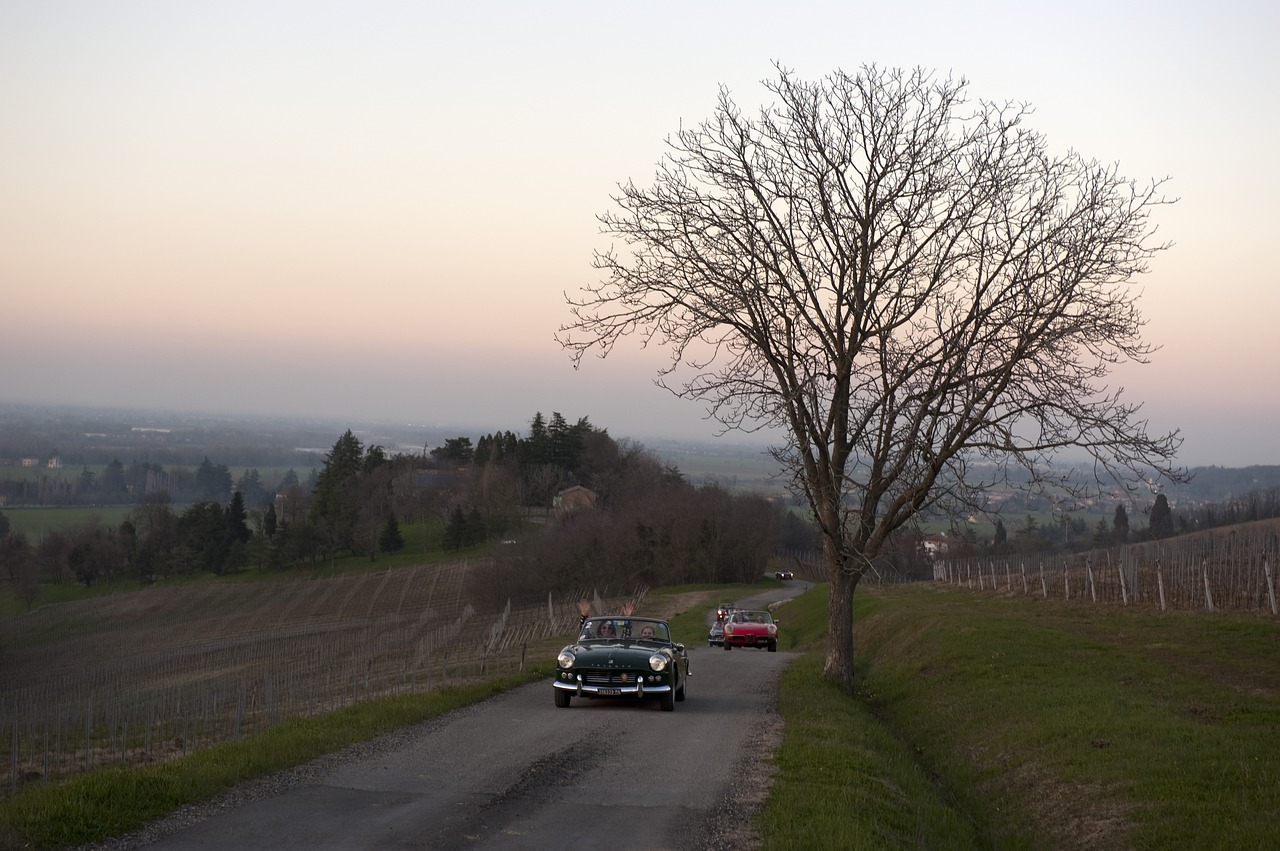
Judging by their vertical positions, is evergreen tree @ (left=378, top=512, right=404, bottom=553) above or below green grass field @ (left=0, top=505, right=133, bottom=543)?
below

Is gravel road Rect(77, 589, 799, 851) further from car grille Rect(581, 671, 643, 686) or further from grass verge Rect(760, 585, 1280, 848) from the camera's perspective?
grass verge Rect(760, 585, 1280, 848)

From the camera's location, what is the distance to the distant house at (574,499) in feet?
381

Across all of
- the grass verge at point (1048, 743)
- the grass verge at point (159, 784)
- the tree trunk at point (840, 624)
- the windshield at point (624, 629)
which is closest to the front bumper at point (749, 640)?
the grass verge at point (1048, 743)

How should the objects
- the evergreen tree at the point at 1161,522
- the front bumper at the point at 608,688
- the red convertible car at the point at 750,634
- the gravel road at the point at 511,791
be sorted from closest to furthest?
1. the gravel road at the point at 511,791
2. the front bumper at the point at 608,688
3. the red convertible car at the point at 750,634
4. the evergreen tree at the point at 1161,522

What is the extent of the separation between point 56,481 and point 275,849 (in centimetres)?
19421

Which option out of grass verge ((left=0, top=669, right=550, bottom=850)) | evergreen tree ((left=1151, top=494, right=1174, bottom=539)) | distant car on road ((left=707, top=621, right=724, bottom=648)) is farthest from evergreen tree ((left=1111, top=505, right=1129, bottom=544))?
grass verge ((left=0, top=669, right=550, bottom=850))

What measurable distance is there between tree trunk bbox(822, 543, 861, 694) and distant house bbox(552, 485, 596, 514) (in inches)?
3558

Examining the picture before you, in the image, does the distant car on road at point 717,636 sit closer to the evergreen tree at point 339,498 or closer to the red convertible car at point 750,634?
the red convertible car at point 750,634

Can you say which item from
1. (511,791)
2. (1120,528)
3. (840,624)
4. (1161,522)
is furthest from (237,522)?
(511,791)

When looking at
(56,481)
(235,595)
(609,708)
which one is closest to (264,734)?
(609,708)

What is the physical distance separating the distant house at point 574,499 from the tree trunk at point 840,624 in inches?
3558

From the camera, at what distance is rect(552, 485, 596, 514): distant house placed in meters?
116

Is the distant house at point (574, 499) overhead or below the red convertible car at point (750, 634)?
overhead

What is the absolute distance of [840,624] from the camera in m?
22.0
